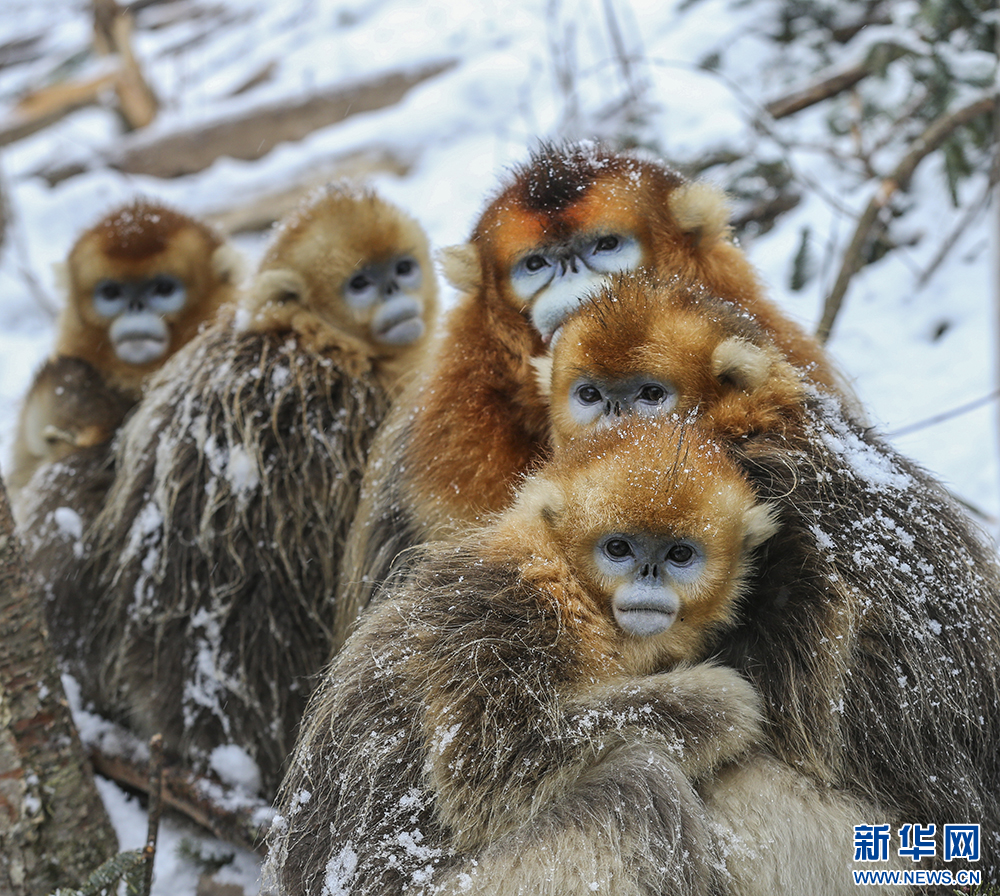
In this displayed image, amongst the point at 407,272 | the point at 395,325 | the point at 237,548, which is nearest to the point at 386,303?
the point at 395,325

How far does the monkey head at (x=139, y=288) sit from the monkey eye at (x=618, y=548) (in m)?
2.51

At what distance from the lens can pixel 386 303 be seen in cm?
334

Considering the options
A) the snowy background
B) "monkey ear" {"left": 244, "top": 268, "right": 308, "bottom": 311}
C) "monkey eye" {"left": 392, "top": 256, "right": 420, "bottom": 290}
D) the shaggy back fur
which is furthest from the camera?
the snowy background

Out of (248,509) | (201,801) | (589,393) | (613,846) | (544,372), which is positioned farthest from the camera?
(248,509)

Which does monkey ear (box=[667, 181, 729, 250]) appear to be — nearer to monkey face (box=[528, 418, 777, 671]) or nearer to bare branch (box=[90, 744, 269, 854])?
monkey face (box=[528, 418, 777, 671])

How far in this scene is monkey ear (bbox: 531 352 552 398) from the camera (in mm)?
2256

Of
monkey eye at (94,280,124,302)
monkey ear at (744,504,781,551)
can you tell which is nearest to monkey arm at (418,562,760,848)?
monkey ear at (744,504,781,551)

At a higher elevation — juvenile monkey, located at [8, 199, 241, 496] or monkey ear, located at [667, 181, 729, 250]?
monkey ear, located at [667, 181, 729, 250]

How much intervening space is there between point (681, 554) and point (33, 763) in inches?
60.1

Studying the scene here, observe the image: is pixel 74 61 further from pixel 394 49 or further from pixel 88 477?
pixel 88 477

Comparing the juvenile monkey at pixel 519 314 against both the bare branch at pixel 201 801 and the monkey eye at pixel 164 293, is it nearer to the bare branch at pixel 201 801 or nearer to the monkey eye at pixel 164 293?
the bare branch at pixel 201 801

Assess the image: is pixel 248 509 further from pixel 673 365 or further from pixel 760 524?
pixel 760 524

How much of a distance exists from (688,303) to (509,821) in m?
1.06

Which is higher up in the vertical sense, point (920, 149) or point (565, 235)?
point (565, 235)
